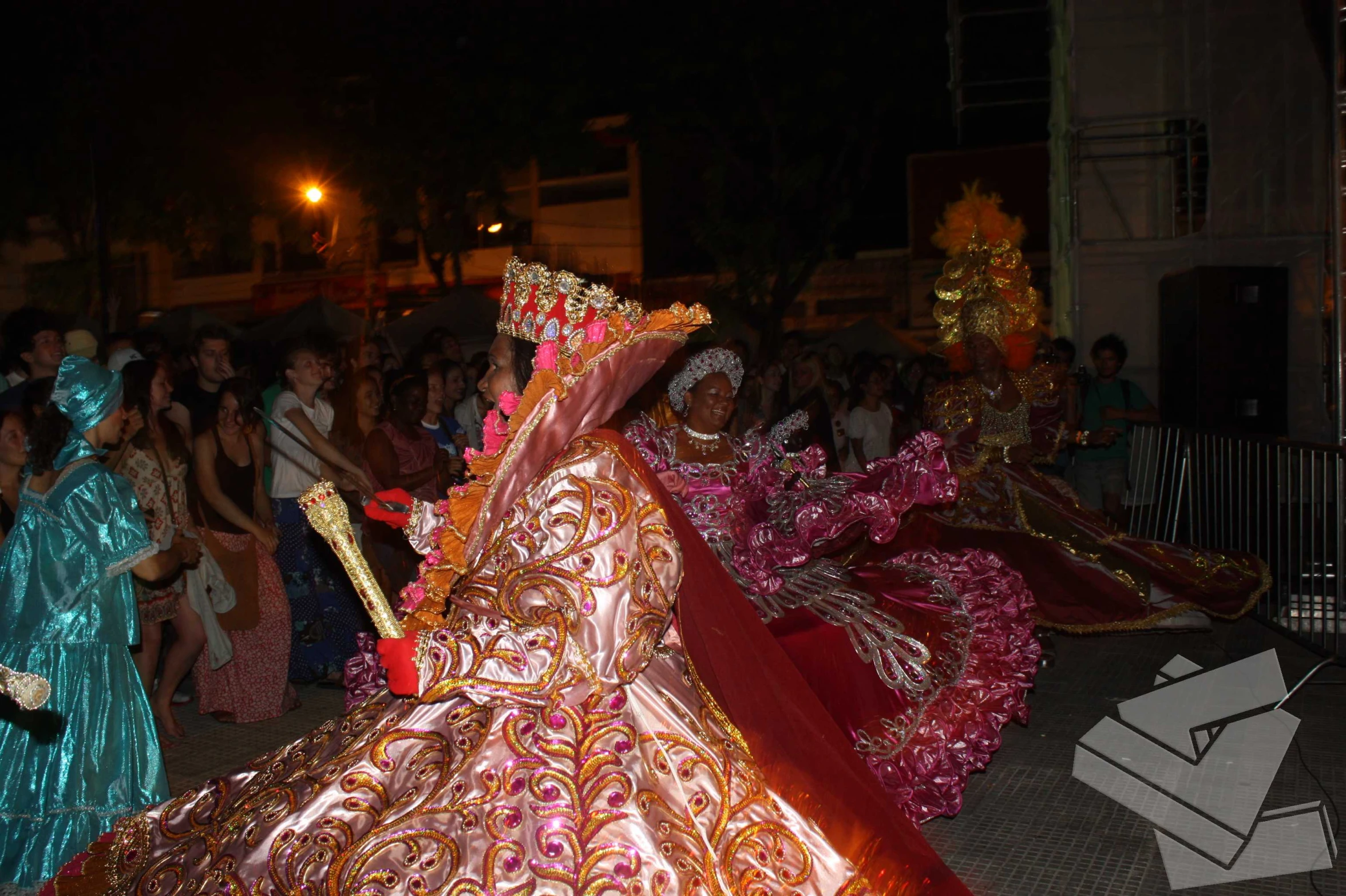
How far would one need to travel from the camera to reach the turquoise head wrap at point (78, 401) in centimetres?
379

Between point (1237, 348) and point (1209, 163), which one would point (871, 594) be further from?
point (1209, 163)

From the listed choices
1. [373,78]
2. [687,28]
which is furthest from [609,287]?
[373,78]

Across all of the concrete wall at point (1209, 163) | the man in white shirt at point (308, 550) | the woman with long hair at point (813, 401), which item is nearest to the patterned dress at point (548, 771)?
the man in white shirt at point (308, 550)

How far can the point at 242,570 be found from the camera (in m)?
5.70

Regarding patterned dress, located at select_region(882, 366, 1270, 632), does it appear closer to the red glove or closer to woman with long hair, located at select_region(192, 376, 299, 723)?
woman with long hair, located at select_region(192, 376, 299, 723)

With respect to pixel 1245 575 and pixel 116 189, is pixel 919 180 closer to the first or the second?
pixel 116 189

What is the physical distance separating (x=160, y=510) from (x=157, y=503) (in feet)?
0.16

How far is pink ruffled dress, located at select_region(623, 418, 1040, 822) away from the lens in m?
3.98

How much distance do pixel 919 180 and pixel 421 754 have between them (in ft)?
83.1

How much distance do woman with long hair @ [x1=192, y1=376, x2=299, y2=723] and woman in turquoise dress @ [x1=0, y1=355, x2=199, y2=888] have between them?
5.80 ft

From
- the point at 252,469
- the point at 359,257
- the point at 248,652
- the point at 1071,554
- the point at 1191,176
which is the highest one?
the point at 359,257

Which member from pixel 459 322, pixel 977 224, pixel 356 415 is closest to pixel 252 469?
pixel 356 415

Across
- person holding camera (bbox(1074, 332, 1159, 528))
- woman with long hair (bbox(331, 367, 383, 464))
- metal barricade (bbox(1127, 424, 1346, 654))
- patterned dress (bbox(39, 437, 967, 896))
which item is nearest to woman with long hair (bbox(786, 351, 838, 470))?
person holding camera (bbox(1074, 332, 1159, 528))

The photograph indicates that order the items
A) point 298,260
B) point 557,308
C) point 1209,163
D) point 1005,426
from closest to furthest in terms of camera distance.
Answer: point 557,308 → point 1005,426 → point 1209,163 → point 298,260
